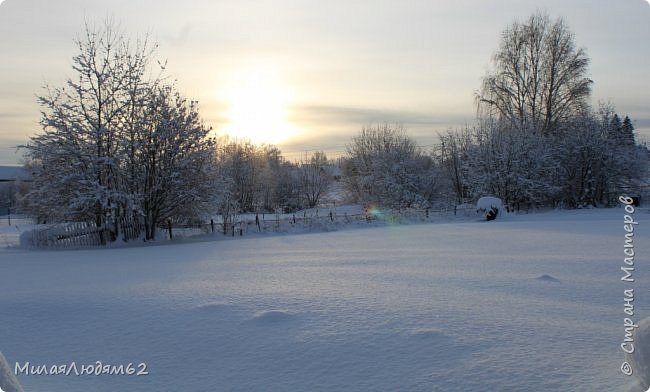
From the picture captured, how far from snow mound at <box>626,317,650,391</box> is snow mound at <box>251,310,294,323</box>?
3.61 metres

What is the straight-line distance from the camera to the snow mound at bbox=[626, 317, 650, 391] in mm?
3557

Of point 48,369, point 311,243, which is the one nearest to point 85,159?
point 311,243

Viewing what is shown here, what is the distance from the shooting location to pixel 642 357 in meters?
3.59

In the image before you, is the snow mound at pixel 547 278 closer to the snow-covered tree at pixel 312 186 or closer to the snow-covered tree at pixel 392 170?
the snow-covered tree at pixel 392 170

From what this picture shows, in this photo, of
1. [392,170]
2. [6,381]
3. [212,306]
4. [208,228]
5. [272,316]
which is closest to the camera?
[6,381]

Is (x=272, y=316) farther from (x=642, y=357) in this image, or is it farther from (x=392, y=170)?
(x=392, y=170)

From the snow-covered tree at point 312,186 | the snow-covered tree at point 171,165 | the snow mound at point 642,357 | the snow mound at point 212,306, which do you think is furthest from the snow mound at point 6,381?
the snow-covered tree at point 312,186

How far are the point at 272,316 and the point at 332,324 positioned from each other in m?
0.81

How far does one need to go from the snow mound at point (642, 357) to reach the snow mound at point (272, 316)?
3.61m

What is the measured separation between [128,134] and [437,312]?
53.8ft

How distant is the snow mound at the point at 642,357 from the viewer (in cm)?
356


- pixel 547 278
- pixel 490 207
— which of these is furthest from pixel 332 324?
pixel 490 207

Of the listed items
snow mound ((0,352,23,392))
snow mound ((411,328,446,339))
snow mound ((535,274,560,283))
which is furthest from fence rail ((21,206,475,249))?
snow mound ((411,328,446,339))

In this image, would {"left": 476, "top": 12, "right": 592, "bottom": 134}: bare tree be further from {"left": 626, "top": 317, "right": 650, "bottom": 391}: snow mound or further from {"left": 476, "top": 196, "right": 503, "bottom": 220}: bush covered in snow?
{"left": 626, "top": 317, "right": 650, "bottom": 391}: snow mound
